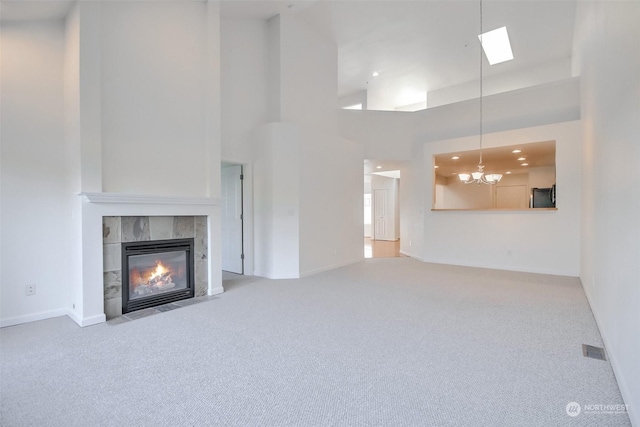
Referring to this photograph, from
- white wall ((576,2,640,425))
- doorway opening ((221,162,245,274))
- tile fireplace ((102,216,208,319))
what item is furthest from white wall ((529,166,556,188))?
tile fireplace ((102,216,208,319))

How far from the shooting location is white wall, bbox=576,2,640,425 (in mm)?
1749

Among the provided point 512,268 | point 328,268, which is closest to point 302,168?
point 328,268

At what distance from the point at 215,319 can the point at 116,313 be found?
1.17m

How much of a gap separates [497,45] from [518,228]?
15.4 feet

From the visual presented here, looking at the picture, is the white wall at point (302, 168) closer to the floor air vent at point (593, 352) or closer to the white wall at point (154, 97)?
the white wall at point (154, 97)

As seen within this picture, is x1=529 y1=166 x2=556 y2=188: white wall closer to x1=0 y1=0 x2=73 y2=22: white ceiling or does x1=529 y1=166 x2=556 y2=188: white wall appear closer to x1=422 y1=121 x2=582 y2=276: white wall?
x1=422 y1=121 x2=582 y2=276: white wall

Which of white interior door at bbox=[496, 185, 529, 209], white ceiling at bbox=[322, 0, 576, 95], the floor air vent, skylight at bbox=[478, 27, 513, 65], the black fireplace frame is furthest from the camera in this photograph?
white interior door at bbox=[496, 185, 529, 209]

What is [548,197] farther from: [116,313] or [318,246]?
[116,313]

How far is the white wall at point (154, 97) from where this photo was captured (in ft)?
11.6

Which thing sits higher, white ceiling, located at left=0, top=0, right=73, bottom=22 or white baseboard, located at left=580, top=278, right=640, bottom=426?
white ceiling, located at left=0, top=0, right=73, bottom=22

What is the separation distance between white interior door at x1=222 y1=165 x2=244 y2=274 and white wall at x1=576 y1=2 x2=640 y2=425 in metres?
4.99

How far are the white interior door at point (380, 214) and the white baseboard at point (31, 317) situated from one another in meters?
10.5

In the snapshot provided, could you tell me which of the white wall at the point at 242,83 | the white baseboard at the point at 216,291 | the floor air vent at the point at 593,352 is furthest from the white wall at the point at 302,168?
the floor air vent at the point at 593,352

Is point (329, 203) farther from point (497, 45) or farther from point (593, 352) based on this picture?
point (497, 45)
